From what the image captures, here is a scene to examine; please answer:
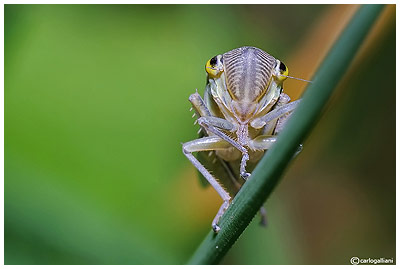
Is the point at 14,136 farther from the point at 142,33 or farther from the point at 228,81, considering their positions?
the point at 228,81

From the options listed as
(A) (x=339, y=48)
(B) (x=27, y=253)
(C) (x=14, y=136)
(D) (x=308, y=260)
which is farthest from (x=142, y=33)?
(A) (x=339, y=48)

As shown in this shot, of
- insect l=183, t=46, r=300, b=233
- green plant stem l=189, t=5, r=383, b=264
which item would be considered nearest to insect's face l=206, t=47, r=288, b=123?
insect l=183, t=46, r=300, b=233

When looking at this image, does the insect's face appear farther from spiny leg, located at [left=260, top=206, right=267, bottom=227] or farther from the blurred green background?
spiny leg, located at [left=260, top=206, right=267, bottom=227]

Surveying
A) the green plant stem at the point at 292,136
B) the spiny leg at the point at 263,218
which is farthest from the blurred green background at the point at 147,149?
the green plant stem at the point at 292,136

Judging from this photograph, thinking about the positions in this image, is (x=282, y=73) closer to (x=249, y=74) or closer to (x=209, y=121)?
(x=249, y=74)

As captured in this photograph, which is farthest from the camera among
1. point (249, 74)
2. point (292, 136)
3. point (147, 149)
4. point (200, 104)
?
point (147, 149)

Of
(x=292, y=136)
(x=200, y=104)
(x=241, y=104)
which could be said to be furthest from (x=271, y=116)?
(x=292, y=136)
